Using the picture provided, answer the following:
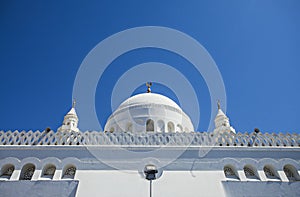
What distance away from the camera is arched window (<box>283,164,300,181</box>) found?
34.2 ft

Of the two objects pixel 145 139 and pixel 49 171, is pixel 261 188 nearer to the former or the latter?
pixel 145 139

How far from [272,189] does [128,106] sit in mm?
10339

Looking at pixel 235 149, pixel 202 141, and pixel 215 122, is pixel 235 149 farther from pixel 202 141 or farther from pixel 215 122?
pixel 215 122

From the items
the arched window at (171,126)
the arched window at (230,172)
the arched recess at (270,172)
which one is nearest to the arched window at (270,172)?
the arched recess at (270,172)

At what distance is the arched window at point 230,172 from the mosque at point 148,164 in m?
0.04

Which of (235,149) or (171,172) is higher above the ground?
(235,149)

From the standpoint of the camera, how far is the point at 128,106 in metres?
17.6

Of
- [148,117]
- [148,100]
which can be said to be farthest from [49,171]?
[148,100]

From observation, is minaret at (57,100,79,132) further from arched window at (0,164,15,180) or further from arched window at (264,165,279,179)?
arched window at (264,165,279,179)

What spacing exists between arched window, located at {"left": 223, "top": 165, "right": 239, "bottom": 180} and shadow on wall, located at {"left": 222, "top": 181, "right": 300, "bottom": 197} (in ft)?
1.35

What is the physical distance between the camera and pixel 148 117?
1675 centimetres

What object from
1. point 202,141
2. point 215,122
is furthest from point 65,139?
→ point 215,122

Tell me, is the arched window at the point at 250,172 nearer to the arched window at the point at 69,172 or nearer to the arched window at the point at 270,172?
the arched window at the point at 270,172

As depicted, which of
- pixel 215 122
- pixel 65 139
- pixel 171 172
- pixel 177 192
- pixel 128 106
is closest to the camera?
pixel 177 192
